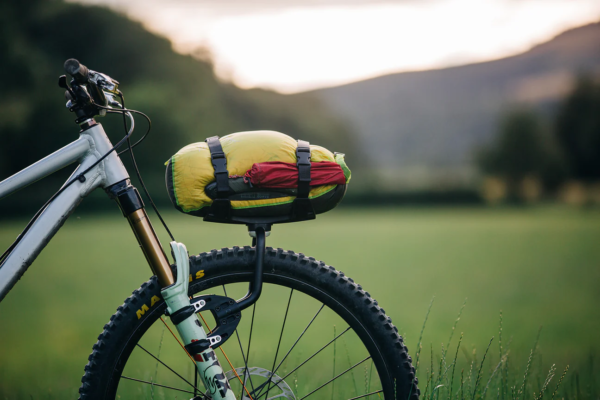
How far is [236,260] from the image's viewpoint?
1.64 metres

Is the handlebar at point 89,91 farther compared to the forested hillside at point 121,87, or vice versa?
the forested hillside at point 121,87

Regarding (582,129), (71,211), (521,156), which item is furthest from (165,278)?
(521,156)

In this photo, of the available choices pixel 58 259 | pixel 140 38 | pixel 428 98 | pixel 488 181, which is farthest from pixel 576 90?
pixel 58 259

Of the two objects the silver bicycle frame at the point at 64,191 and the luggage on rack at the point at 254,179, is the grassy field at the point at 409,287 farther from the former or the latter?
the luggage on rack at the point at 254,179

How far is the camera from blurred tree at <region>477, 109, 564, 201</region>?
165 feet

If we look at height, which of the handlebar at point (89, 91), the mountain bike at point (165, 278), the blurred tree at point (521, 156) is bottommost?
the blurred tree at point (521, 156)

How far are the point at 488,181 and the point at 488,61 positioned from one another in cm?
5094

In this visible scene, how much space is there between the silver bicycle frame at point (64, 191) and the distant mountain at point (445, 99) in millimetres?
62127

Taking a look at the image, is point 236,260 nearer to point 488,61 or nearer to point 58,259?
point 58,259

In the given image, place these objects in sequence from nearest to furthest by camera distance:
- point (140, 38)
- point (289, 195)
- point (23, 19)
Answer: point (289, 195), point (23, 19), point (140, 38)

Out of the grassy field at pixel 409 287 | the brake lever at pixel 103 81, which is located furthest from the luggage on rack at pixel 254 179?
the grassy field at pixel 409 287

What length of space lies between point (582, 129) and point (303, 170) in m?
57.0

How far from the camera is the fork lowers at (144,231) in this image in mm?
1556

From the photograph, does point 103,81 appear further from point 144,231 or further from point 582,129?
point 582,129
